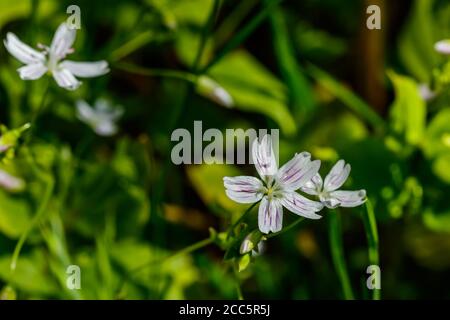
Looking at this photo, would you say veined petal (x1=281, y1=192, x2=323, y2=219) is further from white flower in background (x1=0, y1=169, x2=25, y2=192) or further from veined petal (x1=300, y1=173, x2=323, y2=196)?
white flower in background (x1=0, y1=169, x2=25, y2=192)

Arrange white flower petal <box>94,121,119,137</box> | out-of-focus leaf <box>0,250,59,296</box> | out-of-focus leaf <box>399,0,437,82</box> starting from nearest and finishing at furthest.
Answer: out-of-focus leaf <box>0,250,59,296</box> → white flower petal <box>94,121,119,137</box> → out-of-focus leaf <box>399,0,437,82</box>

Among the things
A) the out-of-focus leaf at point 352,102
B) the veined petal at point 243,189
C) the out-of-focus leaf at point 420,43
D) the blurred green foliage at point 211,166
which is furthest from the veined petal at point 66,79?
the out-of-focus leaf at point 420,43

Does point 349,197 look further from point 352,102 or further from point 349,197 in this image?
point 352,102

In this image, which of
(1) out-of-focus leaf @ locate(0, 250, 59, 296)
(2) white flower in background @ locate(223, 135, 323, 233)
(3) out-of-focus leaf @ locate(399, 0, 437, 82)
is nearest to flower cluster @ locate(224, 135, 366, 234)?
(2) white flower in background @ locate(223, 135, 323, 233)

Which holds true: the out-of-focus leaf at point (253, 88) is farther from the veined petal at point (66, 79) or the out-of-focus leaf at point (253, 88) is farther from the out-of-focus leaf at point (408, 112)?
the veined petal at point (66, 79)

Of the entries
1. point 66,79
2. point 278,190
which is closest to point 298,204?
point 278,190

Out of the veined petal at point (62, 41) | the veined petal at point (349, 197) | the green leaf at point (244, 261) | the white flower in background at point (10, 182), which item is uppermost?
the veined petal at point (62, 41)
